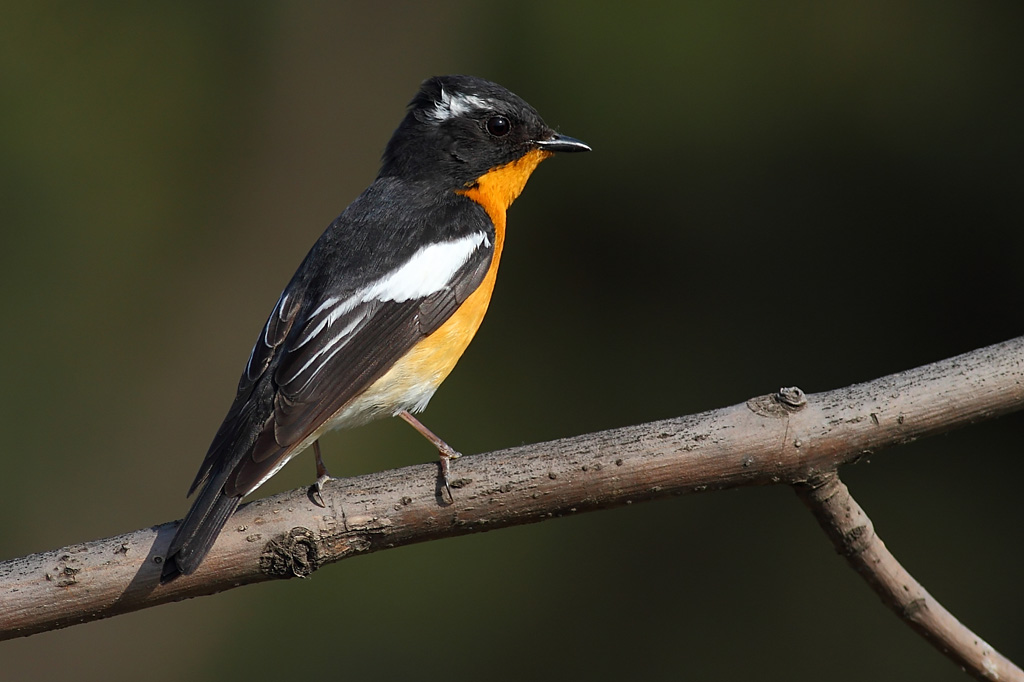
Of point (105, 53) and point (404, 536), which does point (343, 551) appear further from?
point (105, 53)

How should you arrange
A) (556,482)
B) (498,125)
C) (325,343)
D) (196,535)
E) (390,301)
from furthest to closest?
(498,125) < (390,301) < (325,343) < (556,482) < (196,535)

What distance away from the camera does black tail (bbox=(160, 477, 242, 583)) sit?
2.73 m

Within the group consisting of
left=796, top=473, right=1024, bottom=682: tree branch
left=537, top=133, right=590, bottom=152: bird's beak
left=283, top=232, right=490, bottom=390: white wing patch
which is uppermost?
left=537, top=133, right=590, bottom=152: bird's beak

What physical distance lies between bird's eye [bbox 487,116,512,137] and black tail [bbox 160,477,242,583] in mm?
2115

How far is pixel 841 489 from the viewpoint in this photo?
115 inches

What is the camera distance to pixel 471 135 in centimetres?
436

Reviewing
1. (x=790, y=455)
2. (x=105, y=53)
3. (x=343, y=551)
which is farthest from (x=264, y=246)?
(x=790, y=455)

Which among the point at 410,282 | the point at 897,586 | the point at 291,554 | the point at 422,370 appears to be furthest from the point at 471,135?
the point at 897,586

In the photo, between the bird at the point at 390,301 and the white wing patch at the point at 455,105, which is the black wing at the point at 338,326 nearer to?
the bird at the point at 390,301

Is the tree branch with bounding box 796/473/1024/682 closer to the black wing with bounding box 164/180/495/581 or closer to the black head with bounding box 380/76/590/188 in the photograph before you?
the black wing with bounding box 164/180/495/581

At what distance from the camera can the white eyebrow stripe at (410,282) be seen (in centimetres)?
365

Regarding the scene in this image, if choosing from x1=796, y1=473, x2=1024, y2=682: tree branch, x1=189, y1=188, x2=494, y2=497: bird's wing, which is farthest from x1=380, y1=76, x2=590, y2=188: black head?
x1=796, y1=473, x2=1024, y2=682: tree branch

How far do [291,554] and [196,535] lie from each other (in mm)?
272

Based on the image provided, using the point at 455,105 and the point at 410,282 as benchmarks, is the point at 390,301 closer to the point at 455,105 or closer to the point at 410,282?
the point at 410,282
